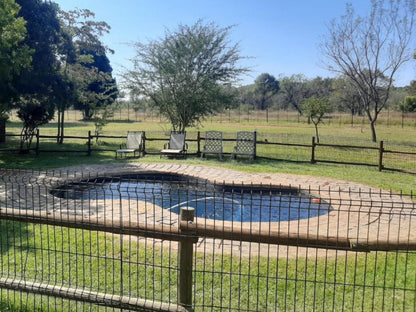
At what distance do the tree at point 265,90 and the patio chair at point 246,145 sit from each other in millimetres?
48402

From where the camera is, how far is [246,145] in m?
13.6

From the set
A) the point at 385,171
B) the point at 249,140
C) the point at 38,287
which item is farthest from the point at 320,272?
the point at 249,140

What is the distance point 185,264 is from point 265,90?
68343 millimetres

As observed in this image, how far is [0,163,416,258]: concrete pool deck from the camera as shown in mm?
3326

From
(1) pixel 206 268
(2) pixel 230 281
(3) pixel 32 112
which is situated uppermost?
(3) pixel 32 112

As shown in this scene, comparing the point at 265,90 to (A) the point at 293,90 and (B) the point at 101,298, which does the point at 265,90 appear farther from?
(B) the point at 101,298

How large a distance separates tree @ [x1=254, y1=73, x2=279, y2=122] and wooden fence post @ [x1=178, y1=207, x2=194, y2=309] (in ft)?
196

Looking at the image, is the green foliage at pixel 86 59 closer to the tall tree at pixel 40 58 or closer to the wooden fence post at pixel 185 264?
the tall tree at pixel 40 58

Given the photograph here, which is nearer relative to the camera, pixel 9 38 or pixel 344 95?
pixel 9 38

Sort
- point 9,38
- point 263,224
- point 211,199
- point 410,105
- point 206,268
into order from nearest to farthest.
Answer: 1. point 206,268
2. point 263,224
3. point 211,199
4. point 9,38
5. point 410,105

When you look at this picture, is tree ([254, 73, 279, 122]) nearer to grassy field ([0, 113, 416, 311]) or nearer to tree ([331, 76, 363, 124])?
tree ([331, 76, 363, 124])

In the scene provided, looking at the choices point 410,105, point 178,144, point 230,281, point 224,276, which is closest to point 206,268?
point 224,276

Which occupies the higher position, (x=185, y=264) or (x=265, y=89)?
(x=265, y=89)

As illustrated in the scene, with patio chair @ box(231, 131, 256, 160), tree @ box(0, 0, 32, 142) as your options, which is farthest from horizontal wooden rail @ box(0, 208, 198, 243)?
patio chair @ box(231, 131, 256, 160)
